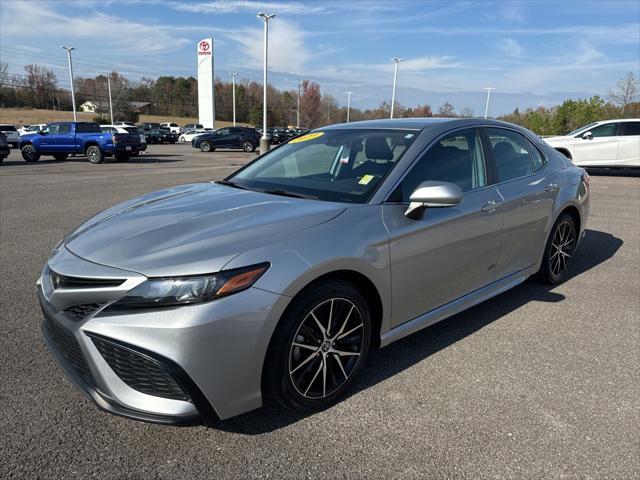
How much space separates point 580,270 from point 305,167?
3.64m

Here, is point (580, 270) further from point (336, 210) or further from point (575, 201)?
point (336, 210)

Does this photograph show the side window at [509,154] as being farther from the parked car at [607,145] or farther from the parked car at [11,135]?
the parked car at [11,135]

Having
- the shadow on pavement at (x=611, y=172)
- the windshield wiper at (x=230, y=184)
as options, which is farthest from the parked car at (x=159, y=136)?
the windshield wiper at (x=230, y=184)

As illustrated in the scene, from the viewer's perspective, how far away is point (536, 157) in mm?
4441

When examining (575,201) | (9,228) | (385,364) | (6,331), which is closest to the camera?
(385,364)

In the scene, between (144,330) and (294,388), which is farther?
(294,388)

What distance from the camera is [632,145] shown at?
15.1 m

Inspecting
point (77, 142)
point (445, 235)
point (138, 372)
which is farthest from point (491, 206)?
point (77, 142)

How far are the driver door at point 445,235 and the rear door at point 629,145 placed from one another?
1436cm

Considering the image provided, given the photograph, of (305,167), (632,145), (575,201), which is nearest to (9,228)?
(305,167)

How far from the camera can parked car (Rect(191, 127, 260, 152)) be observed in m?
31.7

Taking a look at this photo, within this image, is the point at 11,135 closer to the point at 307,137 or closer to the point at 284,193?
the point at 307,137

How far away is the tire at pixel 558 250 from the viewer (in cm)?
456

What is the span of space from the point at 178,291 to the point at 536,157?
3.67 m
